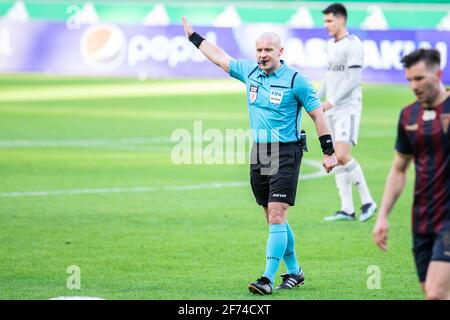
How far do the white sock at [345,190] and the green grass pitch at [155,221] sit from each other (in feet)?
1.28

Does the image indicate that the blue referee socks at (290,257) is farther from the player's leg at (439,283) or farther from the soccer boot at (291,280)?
the player's leg at (439,283)

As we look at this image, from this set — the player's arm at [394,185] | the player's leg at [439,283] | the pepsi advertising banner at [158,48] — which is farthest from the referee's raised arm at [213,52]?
the pepsi advertising banner at [158,48]

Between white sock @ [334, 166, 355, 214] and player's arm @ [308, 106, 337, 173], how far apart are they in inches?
172

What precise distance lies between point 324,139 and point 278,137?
1.49 ft

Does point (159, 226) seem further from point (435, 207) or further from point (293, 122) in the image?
point (435, 207)

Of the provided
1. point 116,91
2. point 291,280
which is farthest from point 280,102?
point 116,91

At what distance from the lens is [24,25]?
31.3 m

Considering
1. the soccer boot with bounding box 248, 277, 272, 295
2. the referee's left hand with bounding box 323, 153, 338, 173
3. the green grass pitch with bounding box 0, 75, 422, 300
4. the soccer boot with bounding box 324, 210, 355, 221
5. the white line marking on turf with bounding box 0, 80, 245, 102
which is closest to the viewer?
the soccer boot with bounding box 248, 277, 272, 295

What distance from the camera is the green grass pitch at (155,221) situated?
1045cm

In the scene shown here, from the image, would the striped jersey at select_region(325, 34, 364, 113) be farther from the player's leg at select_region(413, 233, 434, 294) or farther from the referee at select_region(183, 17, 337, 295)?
the player's leg at select_region(413, 233, 434, 294)

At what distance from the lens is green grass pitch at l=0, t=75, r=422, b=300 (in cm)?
1045

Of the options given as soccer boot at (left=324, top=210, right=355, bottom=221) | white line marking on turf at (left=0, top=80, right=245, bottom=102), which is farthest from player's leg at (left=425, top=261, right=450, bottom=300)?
white line marking on turf at (left=0, top=80, right=245, bottom=102)

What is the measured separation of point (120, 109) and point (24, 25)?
4.96 m

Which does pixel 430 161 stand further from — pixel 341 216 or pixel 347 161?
pixel 347 161
